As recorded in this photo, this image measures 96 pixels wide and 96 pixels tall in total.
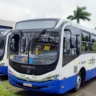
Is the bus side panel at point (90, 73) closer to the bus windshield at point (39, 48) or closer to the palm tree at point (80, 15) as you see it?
the bus windshield at point (39, 48)

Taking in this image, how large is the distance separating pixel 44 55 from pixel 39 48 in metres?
0.33

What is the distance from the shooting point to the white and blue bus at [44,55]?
7.33m

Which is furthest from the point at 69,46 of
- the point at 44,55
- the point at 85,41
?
the point at 85,41

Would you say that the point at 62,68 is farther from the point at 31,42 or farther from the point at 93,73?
the point at 93,73

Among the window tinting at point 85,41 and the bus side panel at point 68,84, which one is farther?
the window tinting at point 85,41

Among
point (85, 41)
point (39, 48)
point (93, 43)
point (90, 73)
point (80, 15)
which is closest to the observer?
point (39, 48)

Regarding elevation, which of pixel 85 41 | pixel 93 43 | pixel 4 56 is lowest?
pixel 4 56

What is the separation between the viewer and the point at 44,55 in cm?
744

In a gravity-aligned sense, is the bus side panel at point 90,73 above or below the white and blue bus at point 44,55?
below

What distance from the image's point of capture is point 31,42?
7.68 meters

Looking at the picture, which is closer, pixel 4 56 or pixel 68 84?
pixel 68 84

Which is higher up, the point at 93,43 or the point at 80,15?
the point at 80,15

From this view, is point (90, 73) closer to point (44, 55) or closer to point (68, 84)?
point (68, 84)

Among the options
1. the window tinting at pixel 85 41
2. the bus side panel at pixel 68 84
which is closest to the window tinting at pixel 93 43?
the window tinting at pixel 85 41
